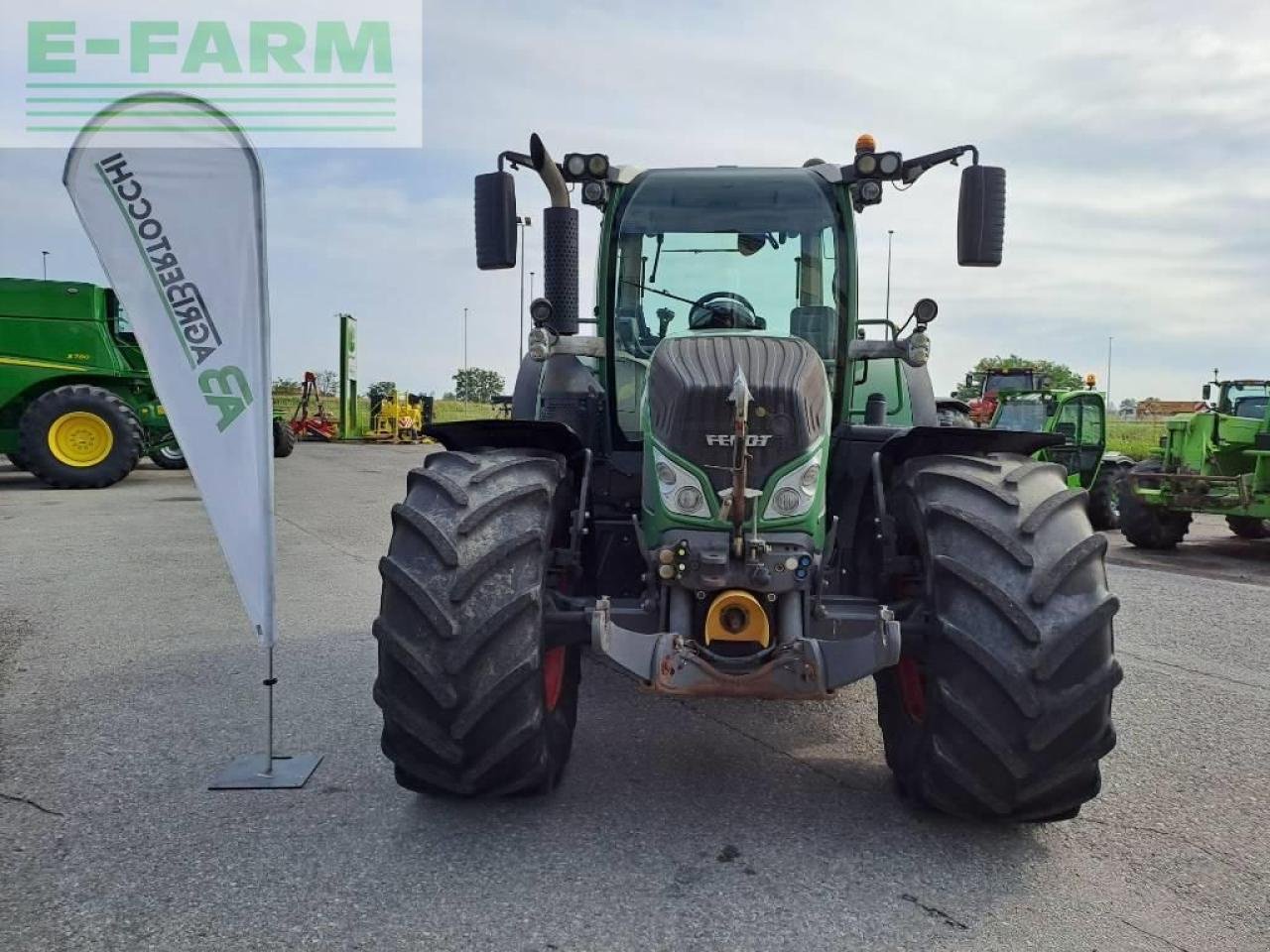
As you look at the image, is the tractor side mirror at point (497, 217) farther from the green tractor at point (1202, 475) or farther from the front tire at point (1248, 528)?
the front tire at point (1248, 528)

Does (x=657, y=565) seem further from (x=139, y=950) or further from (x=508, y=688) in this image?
(x=139, y=950)

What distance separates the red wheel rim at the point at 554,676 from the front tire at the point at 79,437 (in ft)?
44.3

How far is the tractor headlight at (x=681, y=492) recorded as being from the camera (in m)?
3.42

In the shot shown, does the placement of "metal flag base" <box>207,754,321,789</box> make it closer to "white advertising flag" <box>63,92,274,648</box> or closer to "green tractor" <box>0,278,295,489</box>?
"white advertising flag" <box>63,92,274,648</box>

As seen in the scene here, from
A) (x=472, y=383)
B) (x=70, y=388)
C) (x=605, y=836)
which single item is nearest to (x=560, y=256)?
(x=605, y=836)

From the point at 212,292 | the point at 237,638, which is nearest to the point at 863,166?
the point at 212,292

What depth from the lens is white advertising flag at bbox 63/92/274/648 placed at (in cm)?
371

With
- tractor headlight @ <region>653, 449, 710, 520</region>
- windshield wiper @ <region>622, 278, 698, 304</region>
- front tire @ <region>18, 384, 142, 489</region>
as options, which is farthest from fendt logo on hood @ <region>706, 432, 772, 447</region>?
front tire @ <region>18, 384, 142, 489</region>

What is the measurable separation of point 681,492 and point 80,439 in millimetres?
14343

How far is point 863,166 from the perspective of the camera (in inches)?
179

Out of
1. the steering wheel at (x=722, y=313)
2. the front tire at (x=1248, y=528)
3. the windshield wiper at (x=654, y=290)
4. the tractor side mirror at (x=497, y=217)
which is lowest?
the front tire at (x=1248, y=528)

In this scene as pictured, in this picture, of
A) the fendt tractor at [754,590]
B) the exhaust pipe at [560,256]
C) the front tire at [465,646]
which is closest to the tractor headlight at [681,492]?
the fendt tractor at [754,590]

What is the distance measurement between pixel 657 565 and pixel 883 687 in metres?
1.10

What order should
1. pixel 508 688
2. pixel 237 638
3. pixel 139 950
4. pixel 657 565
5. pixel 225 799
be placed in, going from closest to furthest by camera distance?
pixel 139 950 < pixel 508 688 < pixel 657 565 < pixel 225 799 < pixel 237 638
